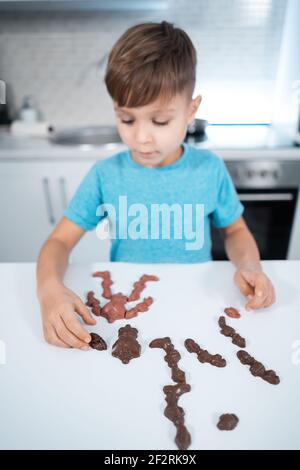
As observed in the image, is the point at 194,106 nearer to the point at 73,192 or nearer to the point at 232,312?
the point at 232,312

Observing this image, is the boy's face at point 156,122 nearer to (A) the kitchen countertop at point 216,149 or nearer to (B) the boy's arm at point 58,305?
(B) the boy's arm at point 58,305

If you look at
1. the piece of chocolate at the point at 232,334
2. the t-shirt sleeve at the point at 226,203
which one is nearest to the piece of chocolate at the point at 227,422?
the piece of chocolate at the point at 232,334

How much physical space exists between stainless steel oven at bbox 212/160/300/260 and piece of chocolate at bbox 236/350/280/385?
3.21 feet

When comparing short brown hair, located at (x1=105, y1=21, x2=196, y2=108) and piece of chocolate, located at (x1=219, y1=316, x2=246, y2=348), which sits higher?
short brown hair, located at (x1=105, y1=21, x2=196, y2=108)

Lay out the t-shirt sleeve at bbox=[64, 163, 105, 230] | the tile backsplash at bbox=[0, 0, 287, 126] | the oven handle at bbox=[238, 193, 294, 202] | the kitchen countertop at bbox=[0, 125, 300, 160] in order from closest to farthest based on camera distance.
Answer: the t-shirt sleeve at bbox=[64, 163, 105, 230]
the kitchen countertop at bbox=[0, 125, 300, 160]
the oven handle at bbox=[238, 193, 294, 202]
the tile backsplash at bbox=[0, 0, 287, 126]

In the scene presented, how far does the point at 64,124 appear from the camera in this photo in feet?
5.86

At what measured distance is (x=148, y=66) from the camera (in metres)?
0.57

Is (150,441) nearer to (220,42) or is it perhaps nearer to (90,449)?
(90,449)

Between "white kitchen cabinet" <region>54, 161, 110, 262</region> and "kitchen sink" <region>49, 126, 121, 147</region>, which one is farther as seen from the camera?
"kitchen sink" <region>49, 126, 121, 147</region>

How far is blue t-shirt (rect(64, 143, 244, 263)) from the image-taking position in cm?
81

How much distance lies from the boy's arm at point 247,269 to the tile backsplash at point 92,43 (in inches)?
36.7

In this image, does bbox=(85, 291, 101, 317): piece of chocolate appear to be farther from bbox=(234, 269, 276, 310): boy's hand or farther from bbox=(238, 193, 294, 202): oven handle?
bbox=(238, 193, 294, 202): oven handle

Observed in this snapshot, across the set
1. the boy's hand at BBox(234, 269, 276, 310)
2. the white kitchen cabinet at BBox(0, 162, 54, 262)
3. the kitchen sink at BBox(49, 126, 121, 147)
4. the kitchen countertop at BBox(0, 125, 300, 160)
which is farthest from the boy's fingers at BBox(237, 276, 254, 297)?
the kitchen sink at BBox(49, 126, 121, 147)

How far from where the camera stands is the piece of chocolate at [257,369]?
443 mm
